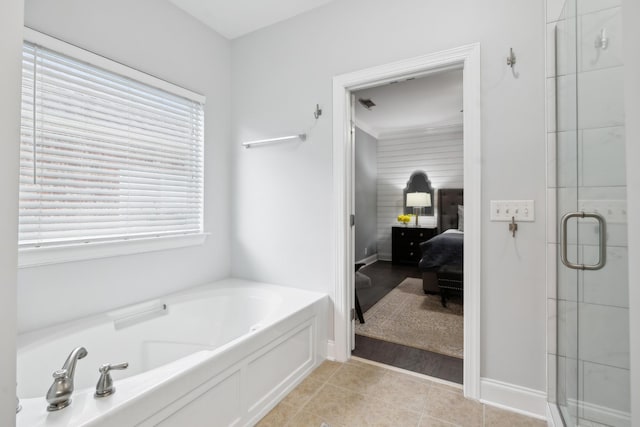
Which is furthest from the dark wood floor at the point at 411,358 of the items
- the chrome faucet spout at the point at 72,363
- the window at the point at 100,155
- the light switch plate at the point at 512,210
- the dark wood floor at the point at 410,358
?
the chrome faucet spout at the point at 72,363

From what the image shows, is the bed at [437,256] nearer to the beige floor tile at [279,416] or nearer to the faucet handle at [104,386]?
the beige floor tile at [279,416]

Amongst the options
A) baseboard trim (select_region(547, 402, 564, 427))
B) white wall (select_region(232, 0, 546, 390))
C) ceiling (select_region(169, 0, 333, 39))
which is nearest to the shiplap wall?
white wall (select_region(232, 0, 546, 390))

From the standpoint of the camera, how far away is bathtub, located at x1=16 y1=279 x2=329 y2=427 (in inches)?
42.9

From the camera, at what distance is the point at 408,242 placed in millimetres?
5617

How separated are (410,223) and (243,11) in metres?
4.58

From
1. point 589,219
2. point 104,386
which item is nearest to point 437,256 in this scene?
point 589,219

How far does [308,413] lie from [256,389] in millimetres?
317

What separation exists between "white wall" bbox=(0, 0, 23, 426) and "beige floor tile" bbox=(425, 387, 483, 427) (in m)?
1.77

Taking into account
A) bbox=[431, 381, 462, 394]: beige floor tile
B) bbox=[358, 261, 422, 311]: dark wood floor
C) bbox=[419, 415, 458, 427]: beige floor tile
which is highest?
bbox=[358, 261, 422, 311]: dark wood floor

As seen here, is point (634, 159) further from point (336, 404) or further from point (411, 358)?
point (411, 358)

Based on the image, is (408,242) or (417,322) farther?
(408,242)

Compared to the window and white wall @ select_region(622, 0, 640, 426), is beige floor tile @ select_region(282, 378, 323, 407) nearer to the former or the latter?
the window

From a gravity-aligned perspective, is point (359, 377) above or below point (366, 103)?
below

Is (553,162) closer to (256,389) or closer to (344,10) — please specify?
(344,10)
